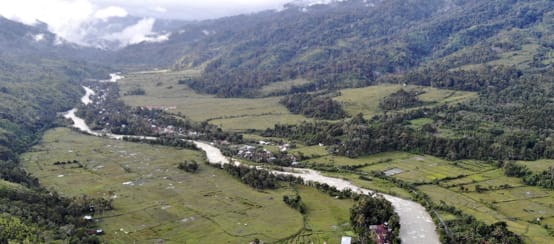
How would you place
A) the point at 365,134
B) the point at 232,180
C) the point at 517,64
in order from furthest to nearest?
the point at 517,64 → the point at 365,134 → the point at 232,180

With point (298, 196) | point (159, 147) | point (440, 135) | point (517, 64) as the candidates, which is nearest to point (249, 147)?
point (159, 147)

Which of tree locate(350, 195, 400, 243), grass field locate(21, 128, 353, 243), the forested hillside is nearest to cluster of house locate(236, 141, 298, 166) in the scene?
grass field locate(21, 128, 353, 243)

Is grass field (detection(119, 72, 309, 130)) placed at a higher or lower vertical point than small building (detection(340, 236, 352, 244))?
higher

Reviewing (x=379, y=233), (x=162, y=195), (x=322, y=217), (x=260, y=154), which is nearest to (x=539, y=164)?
(x=379, y=233)

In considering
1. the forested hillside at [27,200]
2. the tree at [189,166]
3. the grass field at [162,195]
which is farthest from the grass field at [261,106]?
the forested hillside at [27,200]

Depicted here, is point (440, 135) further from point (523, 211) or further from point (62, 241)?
point (62, 241)

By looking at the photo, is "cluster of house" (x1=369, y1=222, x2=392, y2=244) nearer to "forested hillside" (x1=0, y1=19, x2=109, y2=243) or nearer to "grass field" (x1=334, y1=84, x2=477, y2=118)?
"forested hillside" (x1=0, y1=19, x2=109, y2=243)
